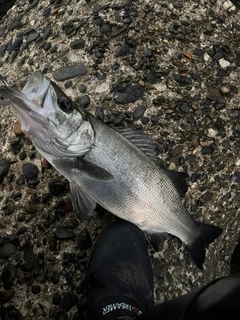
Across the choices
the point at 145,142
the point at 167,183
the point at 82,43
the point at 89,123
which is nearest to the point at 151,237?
the point at 167,183

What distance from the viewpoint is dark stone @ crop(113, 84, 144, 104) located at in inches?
134

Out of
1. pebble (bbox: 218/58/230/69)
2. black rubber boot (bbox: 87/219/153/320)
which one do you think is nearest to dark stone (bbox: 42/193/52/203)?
black rubber boot (bbox: 87/219/153/320)

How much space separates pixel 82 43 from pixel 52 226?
159 cm

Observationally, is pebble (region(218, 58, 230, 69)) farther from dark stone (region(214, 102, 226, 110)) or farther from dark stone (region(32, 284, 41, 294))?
dark stone (region(32, 284, 41, 294))

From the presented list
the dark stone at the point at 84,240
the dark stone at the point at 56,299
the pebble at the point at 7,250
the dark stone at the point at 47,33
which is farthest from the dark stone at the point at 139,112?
the dark stone at the point at 56,299

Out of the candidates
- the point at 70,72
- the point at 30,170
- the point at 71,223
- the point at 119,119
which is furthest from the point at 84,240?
the point at 70,72

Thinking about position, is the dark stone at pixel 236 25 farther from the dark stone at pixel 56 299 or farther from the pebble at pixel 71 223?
the dark stone at pixel 56 299

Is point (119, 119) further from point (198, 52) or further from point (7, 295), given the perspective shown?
point (7, 295)

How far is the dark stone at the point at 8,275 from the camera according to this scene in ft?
9.61

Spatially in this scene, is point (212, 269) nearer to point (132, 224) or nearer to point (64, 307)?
point (132, 224)

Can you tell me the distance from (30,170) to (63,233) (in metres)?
0.56

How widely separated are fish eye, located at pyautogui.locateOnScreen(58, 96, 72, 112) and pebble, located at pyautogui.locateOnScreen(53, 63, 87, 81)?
103 cm

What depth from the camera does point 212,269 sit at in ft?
11.4

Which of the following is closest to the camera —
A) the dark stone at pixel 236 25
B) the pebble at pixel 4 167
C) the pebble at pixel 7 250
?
the pebble at pixel 7 250
